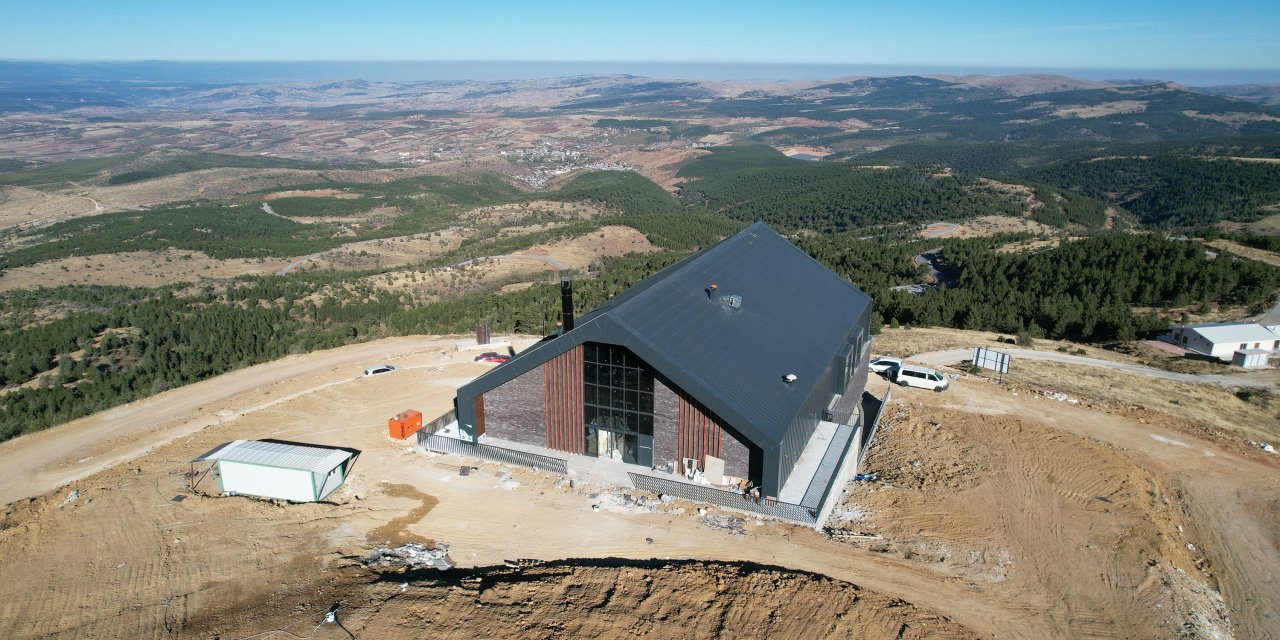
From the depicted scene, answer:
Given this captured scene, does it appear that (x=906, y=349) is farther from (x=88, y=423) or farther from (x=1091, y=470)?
(x=88, y=423)

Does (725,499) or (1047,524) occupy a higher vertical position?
(725,499)

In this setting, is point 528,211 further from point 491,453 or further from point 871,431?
point 491,453

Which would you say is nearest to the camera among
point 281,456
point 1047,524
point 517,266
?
point 1047,524

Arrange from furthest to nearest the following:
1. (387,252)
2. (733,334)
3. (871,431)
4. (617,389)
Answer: (387,252) → (871,431) → (733,334) → (617,389)

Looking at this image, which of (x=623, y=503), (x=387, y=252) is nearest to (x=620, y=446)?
(x=623, y=503)

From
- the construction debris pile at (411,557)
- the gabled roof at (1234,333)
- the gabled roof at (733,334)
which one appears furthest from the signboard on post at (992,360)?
the construction debris pile at (411,557)

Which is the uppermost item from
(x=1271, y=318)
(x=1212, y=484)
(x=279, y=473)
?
(x=279, y=473)

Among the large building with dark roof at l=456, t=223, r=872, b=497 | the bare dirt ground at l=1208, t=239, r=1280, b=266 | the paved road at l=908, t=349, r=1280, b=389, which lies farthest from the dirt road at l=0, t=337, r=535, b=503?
the bare dirt ground at l=1208, t=239, r=1280, b=266
